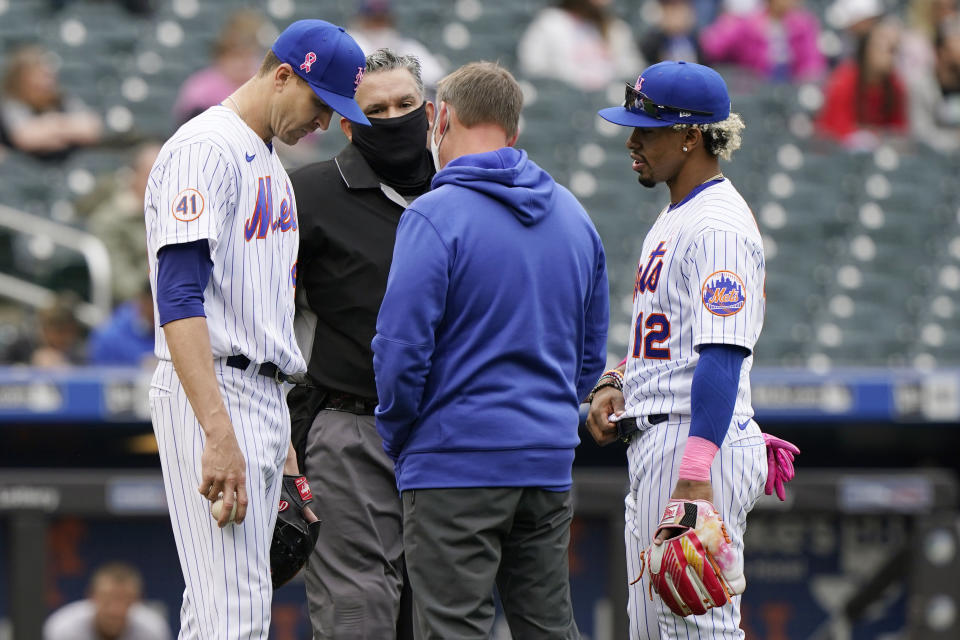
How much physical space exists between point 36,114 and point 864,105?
4.97 meters

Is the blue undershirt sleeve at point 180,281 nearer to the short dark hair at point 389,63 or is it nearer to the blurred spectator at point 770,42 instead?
the short dark hair at point 389,63

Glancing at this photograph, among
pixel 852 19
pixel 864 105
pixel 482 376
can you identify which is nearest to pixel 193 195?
pixel 482 376

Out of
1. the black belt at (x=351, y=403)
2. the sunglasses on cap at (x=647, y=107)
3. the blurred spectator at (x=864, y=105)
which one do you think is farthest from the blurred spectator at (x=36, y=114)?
the sunglasses on cap at (x=647, y=107)

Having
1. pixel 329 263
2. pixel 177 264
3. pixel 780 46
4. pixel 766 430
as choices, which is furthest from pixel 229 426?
pixel 780 46

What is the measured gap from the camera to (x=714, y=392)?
9.89ft

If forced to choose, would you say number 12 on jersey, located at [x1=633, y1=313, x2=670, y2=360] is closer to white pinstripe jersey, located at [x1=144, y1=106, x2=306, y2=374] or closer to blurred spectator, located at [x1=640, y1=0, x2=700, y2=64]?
white pinstripe jersey, located at [x1=144, y1=106, x2=306, y2=374]

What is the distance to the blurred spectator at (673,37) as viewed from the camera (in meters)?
8.74

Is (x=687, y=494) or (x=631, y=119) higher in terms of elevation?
(x=631, y=119)

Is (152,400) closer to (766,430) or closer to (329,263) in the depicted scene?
(329,263)

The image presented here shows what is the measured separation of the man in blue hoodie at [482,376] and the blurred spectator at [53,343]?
3701 mm

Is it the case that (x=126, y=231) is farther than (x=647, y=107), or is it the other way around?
(x=126, y=231)

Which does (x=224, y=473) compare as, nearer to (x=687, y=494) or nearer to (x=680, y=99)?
(x=687, y=494)

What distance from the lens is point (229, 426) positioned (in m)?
2.80

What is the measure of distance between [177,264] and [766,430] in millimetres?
4139
